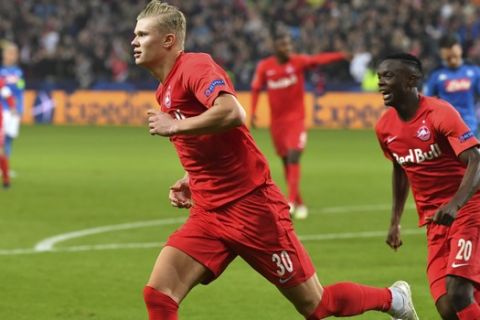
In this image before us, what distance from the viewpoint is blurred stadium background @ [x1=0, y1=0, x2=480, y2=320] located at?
10.2 metres

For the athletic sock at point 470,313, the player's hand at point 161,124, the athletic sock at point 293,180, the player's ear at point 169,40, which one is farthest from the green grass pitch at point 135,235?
the player's hand at point 161,124

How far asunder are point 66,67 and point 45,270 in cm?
2532

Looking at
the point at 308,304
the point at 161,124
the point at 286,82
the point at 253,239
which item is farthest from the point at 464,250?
the point at 286,82

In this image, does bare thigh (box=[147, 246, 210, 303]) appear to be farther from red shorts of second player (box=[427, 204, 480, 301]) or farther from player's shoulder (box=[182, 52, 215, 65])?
red shorts of second player (box=[427, 204, 480, 301])

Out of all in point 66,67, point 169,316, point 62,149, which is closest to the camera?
point 169,316

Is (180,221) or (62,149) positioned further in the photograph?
(62,149)

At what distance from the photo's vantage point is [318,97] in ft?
104

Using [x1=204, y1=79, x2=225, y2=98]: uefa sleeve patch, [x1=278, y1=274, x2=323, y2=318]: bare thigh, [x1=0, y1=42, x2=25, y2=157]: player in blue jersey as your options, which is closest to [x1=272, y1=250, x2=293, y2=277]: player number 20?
[x1=278, y1=274, x2=323, y2=318]: bare thigh

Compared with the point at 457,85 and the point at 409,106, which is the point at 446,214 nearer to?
the point at 409,106

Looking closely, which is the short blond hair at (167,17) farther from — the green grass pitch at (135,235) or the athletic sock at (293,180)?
the athletic sock at (293,180)

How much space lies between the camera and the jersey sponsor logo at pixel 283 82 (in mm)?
16125

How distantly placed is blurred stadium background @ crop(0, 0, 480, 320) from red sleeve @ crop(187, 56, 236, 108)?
291cm

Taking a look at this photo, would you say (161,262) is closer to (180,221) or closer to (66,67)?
(180,221)

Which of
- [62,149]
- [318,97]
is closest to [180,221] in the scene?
[62,149]
